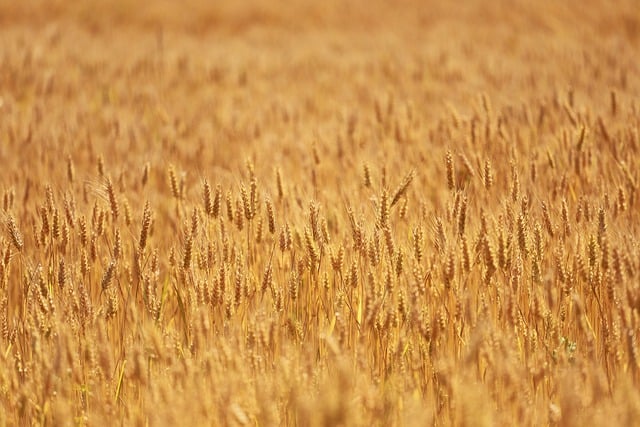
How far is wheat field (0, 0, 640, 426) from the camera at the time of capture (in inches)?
61.1

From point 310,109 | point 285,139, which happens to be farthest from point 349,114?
point 310,109

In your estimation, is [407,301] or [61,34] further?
[61,34]

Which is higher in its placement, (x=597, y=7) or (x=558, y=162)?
(x=597, y=7)

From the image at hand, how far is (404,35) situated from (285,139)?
15.2 feet

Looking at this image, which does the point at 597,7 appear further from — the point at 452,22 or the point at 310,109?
the point at 310,109

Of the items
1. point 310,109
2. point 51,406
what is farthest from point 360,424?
point 310,109

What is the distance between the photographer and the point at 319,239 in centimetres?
211

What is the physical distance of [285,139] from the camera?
3967 millimetres

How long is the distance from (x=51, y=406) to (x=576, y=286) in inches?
57.3

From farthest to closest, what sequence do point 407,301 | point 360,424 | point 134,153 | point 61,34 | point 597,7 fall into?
point 597,7
point 61,34
point 134,153
point 407,301
point 360,424

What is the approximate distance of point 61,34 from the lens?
7.83 metres

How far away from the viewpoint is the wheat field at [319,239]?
1.55m

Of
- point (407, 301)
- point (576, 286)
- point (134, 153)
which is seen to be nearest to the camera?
point (407, 301)

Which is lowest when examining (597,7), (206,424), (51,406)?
(51,406)
